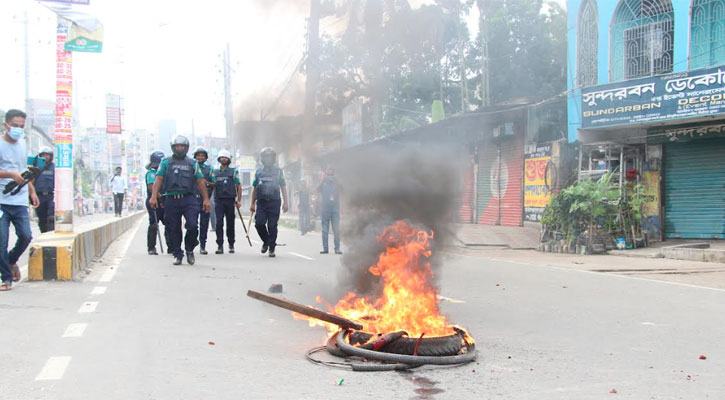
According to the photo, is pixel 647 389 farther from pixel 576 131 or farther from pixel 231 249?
pixel 576 131

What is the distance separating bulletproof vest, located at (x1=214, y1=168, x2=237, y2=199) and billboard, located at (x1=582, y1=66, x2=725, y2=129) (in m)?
8.77

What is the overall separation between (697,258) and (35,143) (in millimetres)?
56905

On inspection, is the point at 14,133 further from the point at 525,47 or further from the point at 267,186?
the point at 525,47

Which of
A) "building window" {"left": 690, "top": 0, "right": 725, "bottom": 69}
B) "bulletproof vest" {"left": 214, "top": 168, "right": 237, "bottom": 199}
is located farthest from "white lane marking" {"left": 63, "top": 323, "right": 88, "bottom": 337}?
"building window" {"left": 690, "top": 0, "right": 725, "bottom": 69}

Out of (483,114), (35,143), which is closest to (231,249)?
(483,114)

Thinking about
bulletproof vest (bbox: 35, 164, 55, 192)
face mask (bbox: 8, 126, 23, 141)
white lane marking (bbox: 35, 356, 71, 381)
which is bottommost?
white lane marking (bbox: 35, 356, 71, 381)

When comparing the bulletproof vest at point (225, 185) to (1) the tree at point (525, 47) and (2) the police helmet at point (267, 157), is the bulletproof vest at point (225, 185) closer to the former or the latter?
(2) the police helmet at point (267, 157)

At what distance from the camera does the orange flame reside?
4484 mm

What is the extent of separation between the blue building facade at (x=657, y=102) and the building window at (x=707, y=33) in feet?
0.07

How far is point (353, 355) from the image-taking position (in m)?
4.11

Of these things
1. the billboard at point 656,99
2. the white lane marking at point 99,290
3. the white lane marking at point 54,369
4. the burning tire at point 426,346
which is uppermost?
the billboard at point 656,99

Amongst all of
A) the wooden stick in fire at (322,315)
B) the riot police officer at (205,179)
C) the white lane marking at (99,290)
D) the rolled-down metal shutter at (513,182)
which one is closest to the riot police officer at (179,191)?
the riot police officer at (205,179)

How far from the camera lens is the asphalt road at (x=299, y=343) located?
3.58 meters

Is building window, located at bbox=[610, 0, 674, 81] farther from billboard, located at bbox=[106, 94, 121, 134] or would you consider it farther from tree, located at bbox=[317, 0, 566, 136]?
billboard, located at bbox=[106, 94, 121, 134]
